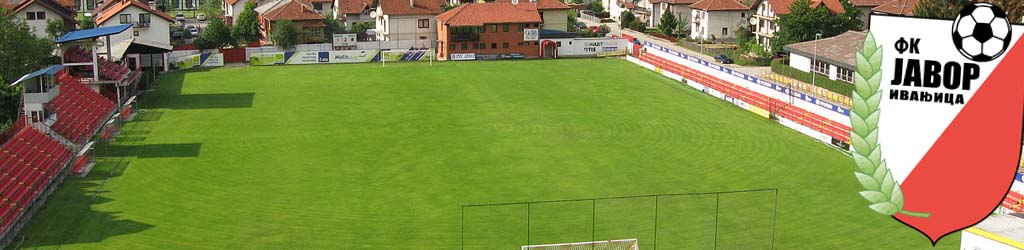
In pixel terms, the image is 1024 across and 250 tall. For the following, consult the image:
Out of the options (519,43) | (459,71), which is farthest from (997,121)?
(519,43)

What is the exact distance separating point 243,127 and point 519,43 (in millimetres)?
31131

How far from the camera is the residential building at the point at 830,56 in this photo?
5359 centimetres

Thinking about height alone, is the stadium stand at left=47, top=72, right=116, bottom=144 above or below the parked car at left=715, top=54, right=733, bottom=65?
below

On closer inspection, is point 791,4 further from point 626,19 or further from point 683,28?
point 626,19

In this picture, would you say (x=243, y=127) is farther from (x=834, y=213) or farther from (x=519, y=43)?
(x=519, y=43)

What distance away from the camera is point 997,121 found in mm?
14703

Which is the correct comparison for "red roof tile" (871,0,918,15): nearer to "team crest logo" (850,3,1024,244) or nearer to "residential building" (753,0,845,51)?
"residential building" (753,0,845,51)

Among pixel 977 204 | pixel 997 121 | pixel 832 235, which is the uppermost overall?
pixel 997 121

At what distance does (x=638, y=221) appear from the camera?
30281mm

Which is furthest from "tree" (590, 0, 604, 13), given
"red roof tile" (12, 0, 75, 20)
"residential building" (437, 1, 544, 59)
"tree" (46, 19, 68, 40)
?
"tree" (46, 19, 68, 40)

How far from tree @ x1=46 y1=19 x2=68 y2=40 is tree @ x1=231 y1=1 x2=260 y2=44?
10987mm

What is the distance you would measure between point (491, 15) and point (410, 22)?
21.7ft

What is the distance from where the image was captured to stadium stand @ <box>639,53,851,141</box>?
43125 mm

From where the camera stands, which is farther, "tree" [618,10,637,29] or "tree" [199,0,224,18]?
"tree" [199,0,224,18]
